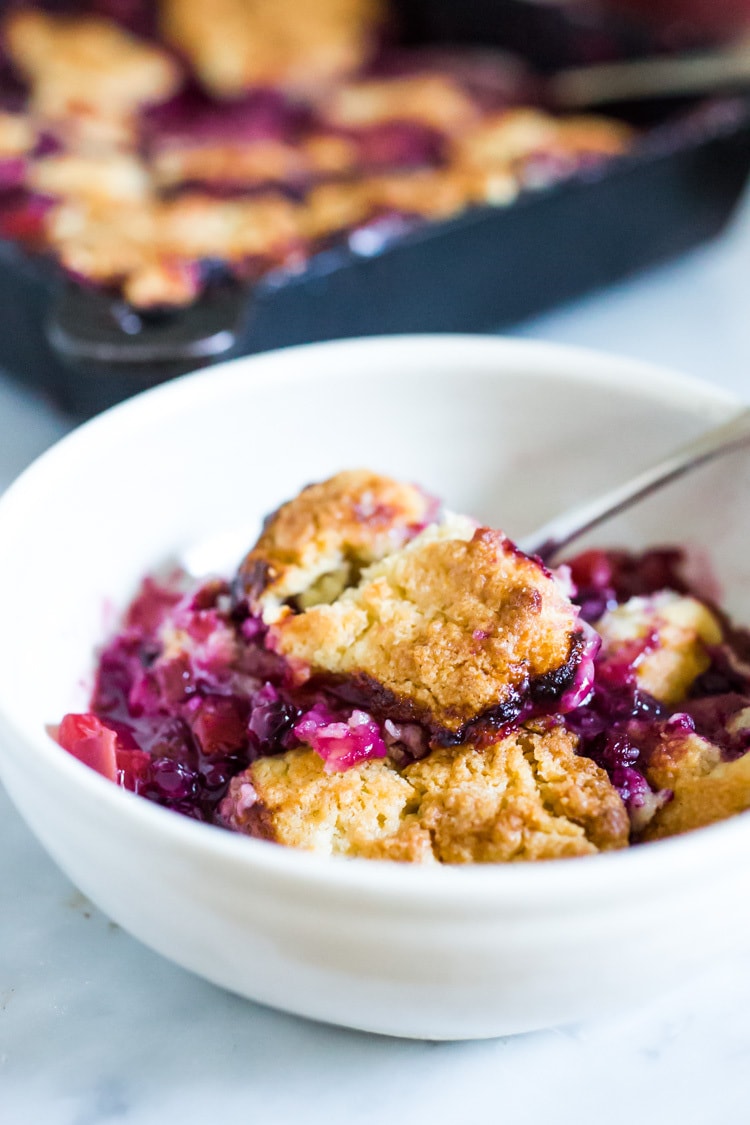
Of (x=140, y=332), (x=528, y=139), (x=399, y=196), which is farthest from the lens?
(x=528, y=139)

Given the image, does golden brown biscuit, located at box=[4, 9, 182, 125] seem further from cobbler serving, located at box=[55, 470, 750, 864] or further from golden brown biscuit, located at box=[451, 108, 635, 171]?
cobbler serving, located at box=[55, 470, 750, 864]

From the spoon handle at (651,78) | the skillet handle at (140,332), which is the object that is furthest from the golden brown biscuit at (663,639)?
the spoon handle at (651,78)

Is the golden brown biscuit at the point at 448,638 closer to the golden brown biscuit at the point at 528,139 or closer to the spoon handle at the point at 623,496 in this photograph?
the spoon handle at the point at 623,496

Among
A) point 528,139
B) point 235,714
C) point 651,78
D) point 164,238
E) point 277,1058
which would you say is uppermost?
point 651,78

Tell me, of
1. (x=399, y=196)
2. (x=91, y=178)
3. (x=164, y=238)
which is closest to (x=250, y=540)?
(x=164, y=238)

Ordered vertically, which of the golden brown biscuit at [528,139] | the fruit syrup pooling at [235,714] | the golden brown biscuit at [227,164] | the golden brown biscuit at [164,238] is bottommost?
the fruit syrup pooling at [235,714]

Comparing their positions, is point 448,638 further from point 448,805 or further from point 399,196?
point 399,196
